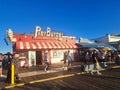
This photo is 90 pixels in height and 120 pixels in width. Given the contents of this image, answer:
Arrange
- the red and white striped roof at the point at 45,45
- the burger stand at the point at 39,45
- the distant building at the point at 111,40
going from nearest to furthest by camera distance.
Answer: the red and white striped roof at the point at 45,45, the burger stand at the point at 39,45, the distant building at the point at 111,40

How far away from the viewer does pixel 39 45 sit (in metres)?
25.9

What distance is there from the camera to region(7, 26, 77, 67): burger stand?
24.6m

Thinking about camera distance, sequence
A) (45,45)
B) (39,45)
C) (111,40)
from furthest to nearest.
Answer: (111,40) < (45,45) < (39,45)

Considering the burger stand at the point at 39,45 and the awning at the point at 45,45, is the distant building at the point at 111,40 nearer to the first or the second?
the burger stand at the point at 39,45

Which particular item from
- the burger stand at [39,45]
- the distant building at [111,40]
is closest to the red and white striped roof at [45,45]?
the burger stand at [39,45]

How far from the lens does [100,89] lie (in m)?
8.79

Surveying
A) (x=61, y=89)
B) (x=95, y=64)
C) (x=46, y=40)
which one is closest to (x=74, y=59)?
(x=46, y=40)

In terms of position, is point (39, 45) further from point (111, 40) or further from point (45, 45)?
point (111, 40)

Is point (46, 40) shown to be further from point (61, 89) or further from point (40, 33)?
point (61, 89)

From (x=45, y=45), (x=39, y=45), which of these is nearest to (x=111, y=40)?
(x=45, y=45)

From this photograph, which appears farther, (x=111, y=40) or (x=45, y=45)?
(x=111, y=40)

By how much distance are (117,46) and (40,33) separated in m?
19.3

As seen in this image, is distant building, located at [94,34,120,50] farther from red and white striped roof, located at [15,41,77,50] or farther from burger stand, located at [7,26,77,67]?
red and white striped roof, located at [15,41,77,50]

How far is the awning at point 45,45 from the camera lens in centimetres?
2437
